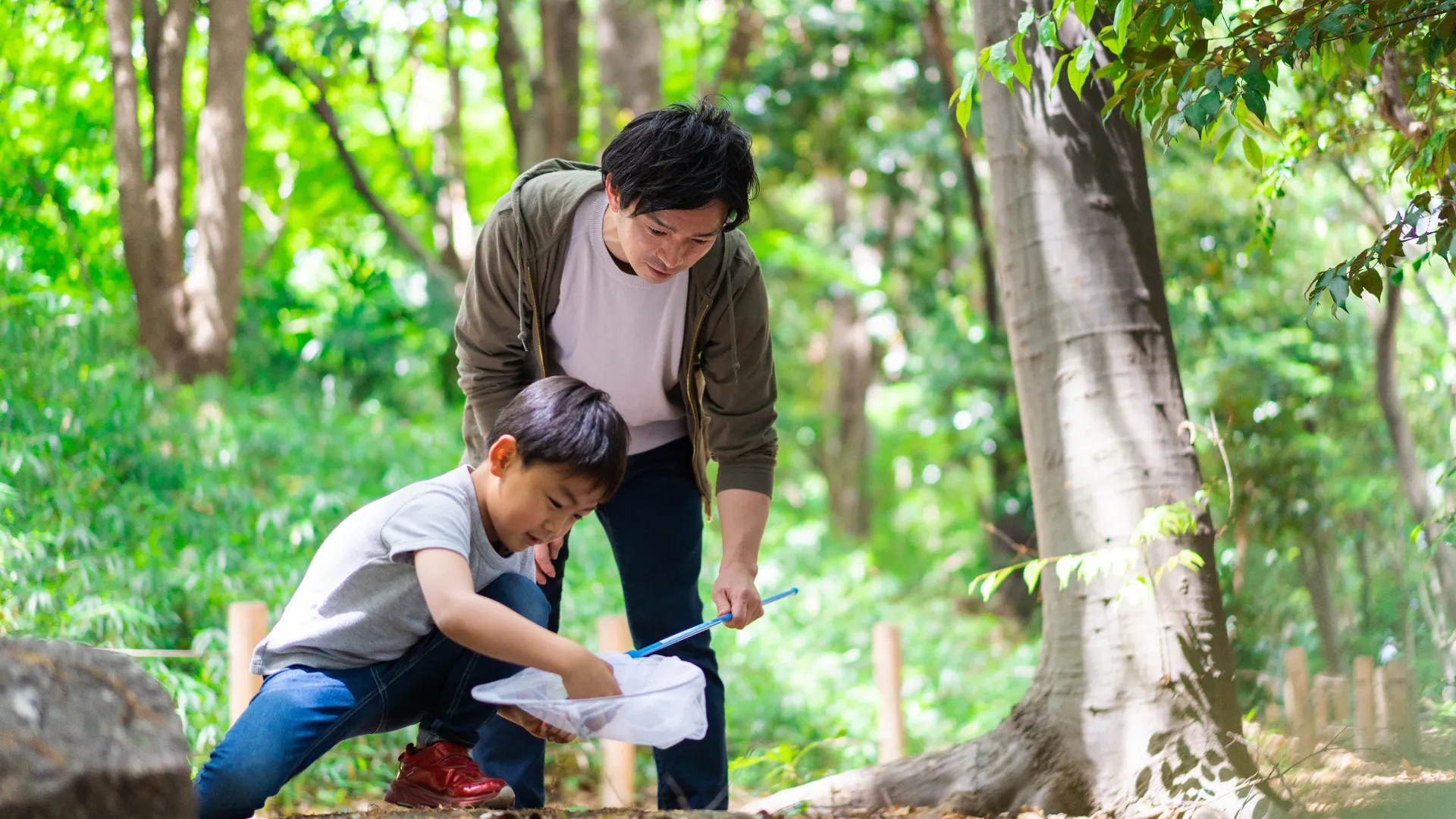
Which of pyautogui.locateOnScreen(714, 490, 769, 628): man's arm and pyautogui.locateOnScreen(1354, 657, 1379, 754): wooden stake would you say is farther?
pyautogui.locateOnScreen(1354, 657, 1379, 754): wooden stake

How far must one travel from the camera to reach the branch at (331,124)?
709 cm

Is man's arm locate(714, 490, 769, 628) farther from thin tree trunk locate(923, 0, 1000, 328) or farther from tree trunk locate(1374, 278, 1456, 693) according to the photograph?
thin tree trunk locate(923, 0, 1000, 328)

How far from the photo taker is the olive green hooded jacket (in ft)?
7.14

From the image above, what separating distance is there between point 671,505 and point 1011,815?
926mm

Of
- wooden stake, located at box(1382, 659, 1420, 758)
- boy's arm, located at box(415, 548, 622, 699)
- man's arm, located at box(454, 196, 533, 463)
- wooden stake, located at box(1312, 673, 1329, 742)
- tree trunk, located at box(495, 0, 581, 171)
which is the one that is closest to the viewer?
boy's arm, located at box(415, 548, 622, 699)

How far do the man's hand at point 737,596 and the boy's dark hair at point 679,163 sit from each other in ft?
2.20

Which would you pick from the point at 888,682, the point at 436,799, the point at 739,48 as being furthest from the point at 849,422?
the point at 436,799

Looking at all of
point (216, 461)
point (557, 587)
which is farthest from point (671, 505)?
point (216, 461)

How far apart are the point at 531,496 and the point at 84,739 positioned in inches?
28.2

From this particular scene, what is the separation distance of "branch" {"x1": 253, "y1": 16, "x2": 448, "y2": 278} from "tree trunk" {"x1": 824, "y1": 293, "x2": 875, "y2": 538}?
4.62 meters

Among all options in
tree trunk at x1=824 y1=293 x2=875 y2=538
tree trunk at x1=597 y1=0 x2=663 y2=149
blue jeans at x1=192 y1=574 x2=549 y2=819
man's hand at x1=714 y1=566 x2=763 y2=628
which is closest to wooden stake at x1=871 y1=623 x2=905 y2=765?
man's hand at x1=714 y1=566 x2=763 y2=628

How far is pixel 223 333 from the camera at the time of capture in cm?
632

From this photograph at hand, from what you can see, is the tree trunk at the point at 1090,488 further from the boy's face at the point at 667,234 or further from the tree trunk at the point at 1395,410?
the tree trunk at the point at 1395,410

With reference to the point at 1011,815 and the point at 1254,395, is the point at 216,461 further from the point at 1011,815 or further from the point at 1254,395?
the point at 1254,395
